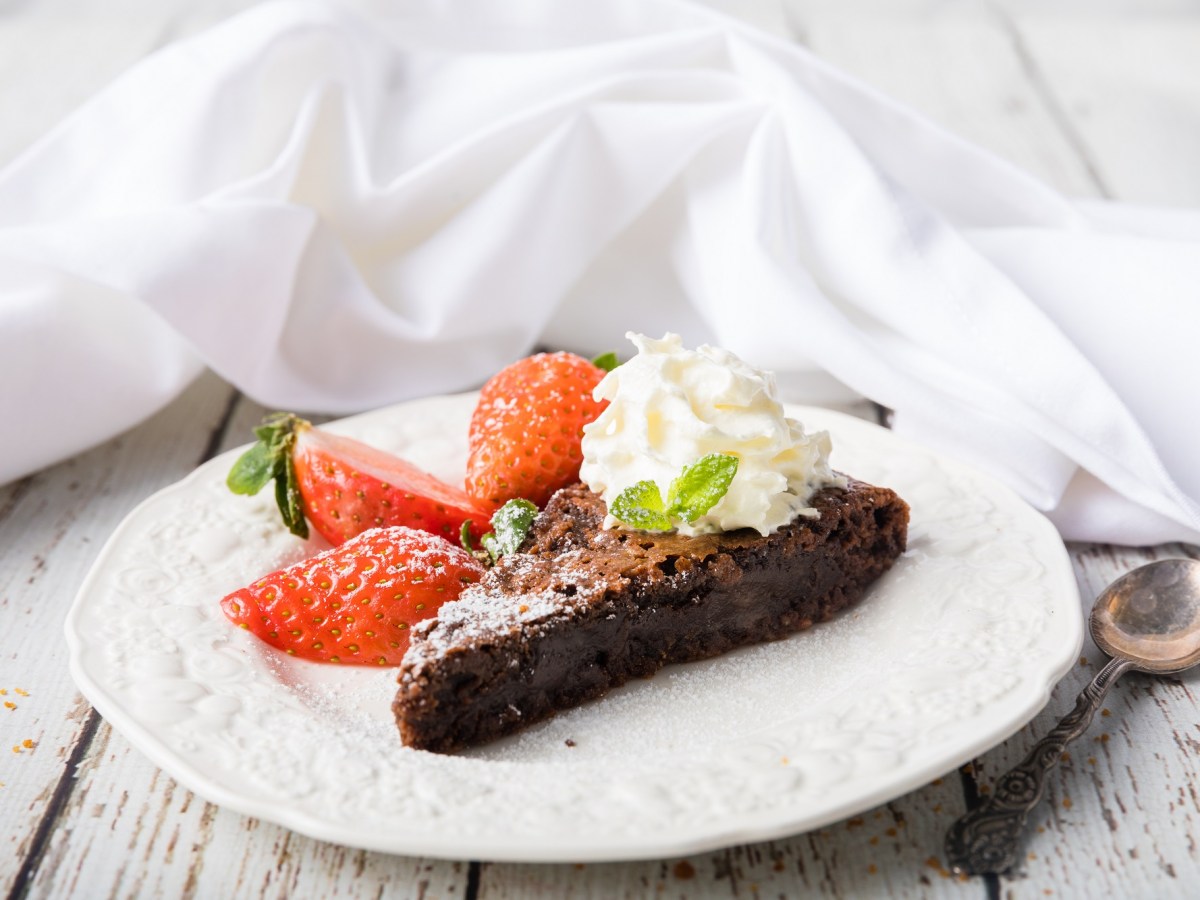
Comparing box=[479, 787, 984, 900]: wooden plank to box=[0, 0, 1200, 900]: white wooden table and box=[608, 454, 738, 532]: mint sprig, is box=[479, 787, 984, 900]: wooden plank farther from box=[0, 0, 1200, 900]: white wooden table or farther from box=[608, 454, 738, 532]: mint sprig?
box=[608, 454, 738, 532]: mint sprig

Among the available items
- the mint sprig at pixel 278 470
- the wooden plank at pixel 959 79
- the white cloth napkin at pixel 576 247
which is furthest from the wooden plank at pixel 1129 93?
the mint sprig at pixel 278 470

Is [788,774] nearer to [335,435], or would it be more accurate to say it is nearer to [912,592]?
[912,592]

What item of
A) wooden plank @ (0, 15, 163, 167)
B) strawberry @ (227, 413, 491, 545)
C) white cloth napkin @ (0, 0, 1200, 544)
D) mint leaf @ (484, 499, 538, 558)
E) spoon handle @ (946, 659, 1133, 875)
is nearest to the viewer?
spoon handle @ (946, 659, 1133, 875)

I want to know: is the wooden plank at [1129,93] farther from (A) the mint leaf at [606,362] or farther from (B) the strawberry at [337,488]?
(B) the strawberry at [337,488]

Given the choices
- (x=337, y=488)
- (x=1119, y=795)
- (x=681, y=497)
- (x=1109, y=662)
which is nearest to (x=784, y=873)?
(x=1119, y=795)

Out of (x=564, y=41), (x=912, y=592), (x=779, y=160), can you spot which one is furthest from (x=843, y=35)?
(x=912, y=592)

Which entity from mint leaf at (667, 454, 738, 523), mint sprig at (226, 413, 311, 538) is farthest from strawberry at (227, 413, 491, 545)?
mint leaf at (667, 454, 738, 523)
